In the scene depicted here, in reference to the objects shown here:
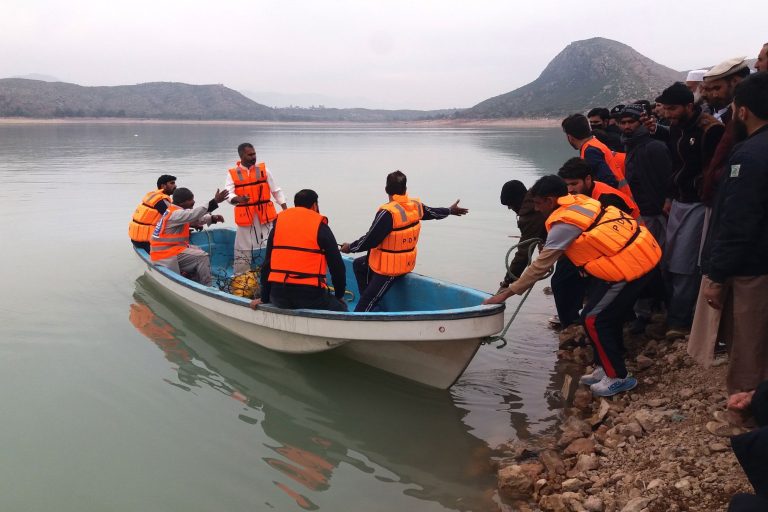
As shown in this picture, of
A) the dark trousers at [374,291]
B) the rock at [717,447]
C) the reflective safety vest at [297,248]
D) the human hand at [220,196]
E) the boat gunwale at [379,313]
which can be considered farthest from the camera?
the human hand at [220,196]

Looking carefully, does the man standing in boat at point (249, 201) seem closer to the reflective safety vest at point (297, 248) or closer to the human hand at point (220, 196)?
the human hand at point (220, 196)

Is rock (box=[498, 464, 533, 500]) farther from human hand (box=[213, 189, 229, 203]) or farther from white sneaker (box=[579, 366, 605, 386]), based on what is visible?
human hand (box=[213, 189, 229, 203])

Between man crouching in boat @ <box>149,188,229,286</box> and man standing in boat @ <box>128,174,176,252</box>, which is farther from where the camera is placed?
man standing in boat @ <box>128,174,176,252</box>

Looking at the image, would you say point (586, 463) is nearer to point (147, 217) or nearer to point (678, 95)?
point (678, 95)

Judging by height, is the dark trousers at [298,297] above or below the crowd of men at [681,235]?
below

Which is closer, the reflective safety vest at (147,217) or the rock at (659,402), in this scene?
the rock at (659,402)

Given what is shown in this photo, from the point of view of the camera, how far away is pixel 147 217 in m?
8.23

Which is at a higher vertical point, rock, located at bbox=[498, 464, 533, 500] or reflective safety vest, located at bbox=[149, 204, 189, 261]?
reflective safety vest, located at bbox=[149, 204, 189, 261]

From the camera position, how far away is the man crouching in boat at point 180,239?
7.30m

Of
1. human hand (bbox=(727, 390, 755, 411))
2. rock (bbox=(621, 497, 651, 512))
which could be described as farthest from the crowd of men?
rock (bbox=(621, 497, 651, 512))

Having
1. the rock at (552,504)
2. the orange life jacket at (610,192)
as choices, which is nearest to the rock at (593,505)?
the rock at (552,504)

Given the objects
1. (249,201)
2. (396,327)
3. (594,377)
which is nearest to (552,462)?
(594,377)

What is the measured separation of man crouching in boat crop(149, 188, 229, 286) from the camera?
730cm

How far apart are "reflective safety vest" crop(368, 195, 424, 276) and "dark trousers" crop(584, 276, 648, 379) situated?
64.0 inches
